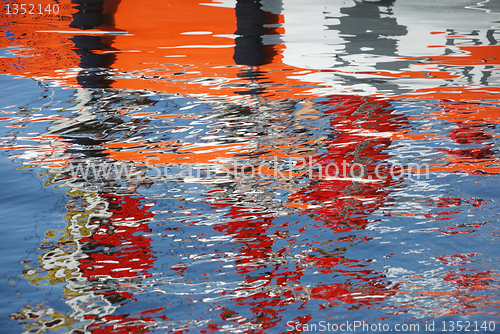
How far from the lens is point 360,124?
2.29 metres

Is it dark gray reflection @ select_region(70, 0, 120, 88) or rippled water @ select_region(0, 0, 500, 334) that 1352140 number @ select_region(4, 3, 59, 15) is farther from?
dark gray reflection @ select_region(70, 0, 120, 88)

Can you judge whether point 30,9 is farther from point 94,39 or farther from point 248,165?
point 248,165

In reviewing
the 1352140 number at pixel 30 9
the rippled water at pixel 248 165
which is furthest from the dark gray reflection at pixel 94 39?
the 1352140 number at pixel 30 9

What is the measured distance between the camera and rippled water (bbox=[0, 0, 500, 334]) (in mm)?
1212

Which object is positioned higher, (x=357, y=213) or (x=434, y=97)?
(x=434, y=97)

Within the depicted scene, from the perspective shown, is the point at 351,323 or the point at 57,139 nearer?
Result: the point at 351,323

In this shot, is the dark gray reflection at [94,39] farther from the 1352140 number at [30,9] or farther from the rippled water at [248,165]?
the 1352140 number at [30,9]

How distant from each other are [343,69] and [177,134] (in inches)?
44.3

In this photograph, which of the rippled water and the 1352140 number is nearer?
the rippled water

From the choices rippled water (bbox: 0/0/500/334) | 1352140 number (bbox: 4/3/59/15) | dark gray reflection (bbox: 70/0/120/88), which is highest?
1352140 number (bbox: 4/3/59/15)

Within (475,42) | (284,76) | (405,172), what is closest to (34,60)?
(284,76)

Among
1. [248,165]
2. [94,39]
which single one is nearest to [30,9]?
[94,39]

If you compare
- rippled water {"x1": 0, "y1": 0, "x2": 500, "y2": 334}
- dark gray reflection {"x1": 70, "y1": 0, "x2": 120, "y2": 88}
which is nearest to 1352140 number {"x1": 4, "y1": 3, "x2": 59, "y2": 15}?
rippled water {"x1": 0, "y1": 0, "x2": 500, "y2": 334}

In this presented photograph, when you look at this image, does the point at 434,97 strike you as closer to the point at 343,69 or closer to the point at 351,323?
the point at 343,69
